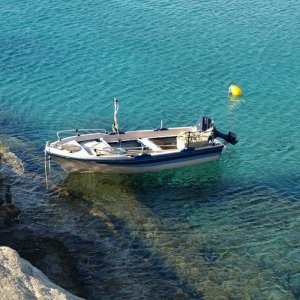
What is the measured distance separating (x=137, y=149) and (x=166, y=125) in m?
6.39

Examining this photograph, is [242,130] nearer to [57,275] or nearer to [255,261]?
[255,261]

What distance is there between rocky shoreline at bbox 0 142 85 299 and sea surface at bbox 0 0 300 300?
2.21ft

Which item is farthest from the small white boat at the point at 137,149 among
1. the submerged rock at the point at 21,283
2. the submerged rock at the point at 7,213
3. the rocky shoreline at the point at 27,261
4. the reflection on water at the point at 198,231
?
the submerged rock at the point at 21,283

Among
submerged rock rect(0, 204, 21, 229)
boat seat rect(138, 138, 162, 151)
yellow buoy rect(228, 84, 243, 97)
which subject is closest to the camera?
submerged rock rect(0, 204, 21, 229)

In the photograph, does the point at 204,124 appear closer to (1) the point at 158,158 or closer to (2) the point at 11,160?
(1) the point at 158,158

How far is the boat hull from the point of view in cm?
3450

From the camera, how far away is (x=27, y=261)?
23953 millimetres

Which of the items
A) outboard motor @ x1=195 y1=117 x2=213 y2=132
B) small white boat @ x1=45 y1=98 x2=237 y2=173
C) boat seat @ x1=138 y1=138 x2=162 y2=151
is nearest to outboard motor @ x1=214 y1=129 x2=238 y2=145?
small white boat @ x1=45 y1=98 x2=237 y2=173

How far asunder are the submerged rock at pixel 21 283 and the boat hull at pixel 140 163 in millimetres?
12225

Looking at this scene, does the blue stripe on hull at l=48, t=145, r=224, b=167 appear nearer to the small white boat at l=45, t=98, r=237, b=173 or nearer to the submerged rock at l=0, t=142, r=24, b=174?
the small white boat at l=45, t=98, r=237, b=173

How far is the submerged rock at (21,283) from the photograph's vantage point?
797 inches

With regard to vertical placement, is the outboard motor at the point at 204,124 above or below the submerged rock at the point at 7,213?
above

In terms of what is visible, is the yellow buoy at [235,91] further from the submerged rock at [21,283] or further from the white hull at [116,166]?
the submerged rock at [21,283]

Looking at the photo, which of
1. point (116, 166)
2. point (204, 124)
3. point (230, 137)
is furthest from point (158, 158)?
point (230, 137)
